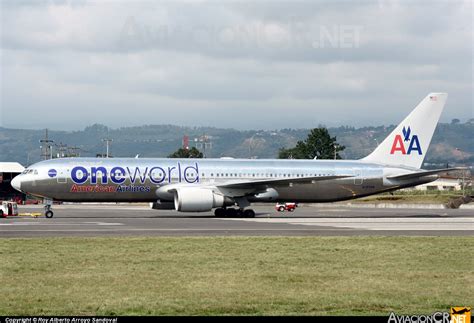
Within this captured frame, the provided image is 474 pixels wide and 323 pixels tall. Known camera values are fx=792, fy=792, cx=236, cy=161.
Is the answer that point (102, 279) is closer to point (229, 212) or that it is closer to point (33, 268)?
point (33, 268)

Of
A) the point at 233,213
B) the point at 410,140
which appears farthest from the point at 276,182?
the point at 410,140

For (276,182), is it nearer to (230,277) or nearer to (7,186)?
(230,277)

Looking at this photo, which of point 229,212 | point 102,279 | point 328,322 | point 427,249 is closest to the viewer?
point 328,322

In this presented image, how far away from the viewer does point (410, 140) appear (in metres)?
54.4

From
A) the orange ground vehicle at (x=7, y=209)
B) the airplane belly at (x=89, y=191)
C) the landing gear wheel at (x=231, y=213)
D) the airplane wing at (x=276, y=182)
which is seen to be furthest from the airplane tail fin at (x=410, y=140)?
the orange ground vehicle at (x=7, y=209)

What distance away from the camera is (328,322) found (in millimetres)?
13336

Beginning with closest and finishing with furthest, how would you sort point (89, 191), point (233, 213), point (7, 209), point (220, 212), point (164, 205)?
point (89, 191) → point (7, 209) → point (233, 213) → point (220, 212) → point (164, 205)

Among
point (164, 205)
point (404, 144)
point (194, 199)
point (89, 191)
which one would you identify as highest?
point (404, 144)

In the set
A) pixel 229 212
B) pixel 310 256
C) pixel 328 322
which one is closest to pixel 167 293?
pixel 328 322

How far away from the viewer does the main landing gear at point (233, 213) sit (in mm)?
50425

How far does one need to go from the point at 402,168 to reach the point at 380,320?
41.5m

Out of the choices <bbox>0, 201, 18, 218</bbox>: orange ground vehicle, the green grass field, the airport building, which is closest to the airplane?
<bbox>0, 201, 18, 218</bbox>: orange ground vehicle

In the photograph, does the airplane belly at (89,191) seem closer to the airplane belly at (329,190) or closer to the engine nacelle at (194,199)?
the engine nacelle at (194,199)

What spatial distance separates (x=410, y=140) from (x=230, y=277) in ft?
125
